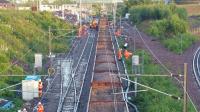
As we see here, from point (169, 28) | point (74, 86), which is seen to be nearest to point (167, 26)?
point (169, 28)

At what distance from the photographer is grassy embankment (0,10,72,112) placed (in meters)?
24.2

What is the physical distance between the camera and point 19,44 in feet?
108

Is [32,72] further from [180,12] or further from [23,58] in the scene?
[180,12]

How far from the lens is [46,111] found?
65.3ft

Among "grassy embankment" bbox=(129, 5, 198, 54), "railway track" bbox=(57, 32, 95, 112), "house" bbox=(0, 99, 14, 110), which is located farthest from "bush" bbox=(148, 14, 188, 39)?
"house" bbox=(0, 99, 14, 110)

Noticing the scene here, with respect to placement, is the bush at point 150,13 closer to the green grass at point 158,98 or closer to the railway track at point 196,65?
the railway track at point 196,65

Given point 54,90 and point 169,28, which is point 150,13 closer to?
point 169,28

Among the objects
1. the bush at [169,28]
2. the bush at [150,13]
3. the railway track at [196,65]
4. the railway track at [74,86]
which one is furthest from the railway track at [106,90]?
the bush at [150,13]

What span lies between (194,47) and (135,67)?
11.9 meters

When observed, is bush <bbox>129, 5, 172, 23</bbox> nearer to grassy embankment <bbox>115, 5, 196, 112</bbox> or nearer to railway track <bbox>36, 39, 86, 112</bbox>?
grassy embankment <bbox>115, 5, 196, 112</bbox>

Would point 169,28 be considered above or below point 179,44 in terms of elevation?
above

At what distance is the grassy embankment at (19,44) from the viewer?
24.2m

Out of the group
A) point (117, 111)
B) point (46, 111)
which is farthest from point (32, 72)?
point (117, 111)

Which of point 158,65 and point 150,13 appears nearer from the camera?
point 158,65
